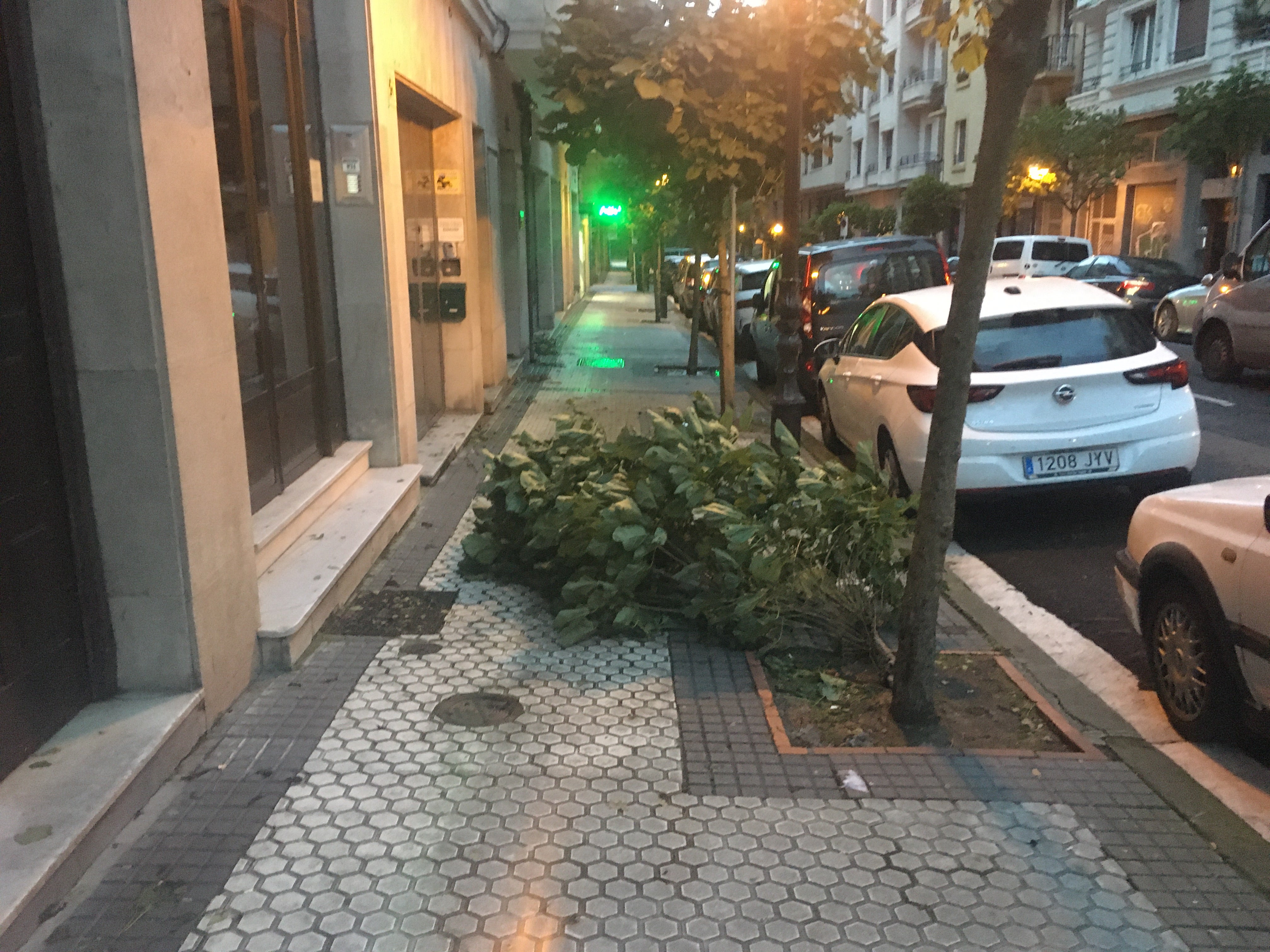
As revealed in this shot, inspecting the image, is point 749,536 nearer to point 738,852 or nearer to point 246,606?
point 738,852

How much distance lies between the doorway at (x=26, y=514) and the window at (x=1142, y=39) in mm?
35769

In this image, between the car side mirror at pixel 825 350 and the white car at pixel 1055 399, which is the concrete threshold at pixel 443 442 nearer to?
the car side mirror at pixel 825 350

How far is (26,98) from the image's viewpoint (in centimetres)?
379

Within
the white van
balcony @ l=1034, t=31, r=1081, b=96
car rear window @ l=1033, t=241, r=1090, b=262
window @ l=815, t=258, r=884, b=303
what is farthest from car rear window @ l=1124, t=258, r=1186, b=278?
balcony @ l=1034, t=31, r=1081, b=96

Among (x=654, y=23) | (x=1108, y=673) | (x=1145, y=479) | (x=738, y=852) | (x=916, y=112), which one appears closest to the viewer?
(x=738, y=852)

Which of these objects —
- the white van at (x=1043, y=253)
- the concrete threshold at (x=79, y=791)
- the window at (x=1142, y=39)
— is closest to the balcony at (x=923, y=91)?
the window at (x=1142, y=39)

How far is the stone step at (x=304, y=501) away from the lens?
5.70 meters

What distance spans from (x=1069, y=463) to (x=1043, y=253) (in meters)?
23.1

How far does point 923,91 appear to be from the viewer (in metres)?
49.5

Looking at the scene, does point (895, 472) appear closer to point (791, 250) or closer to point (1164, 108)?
point (791, 250)

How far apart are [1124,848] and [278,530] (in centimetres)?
415

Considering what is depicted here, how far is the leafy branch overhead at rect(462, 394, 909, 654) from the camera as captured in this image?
17.0ft

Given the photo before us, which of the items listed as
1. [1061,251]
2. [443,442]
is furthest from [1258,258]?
[1061,251]

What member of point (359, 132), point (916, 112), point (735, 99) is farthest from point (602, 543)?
point (916, 112)
